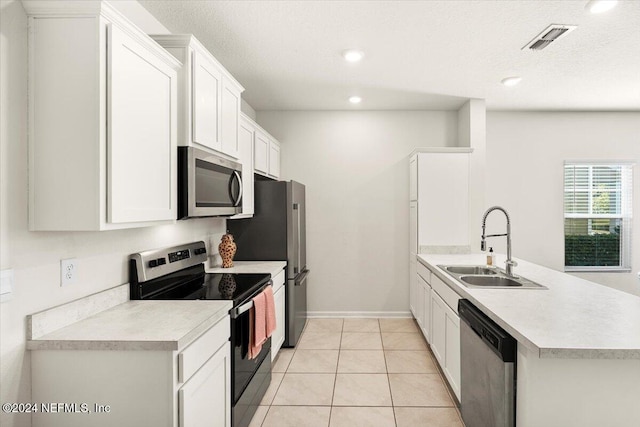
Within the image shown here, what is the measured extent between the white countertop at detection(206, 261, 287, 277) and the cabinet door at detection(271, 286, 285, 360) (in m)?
0.21

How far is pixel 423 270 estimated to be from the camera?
3820mm

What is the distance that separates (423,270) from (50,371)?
10.2 ft

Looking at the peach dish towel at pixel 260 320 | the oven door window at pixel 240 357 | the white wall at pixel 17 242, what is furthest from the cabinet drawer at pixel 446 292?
the white wall at pixel 17 242

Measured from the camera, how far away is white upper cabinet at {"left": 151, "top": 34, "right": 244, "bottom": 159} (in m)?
2.09

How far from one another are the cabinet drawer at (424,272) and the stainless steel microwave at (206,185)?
6.00 ft

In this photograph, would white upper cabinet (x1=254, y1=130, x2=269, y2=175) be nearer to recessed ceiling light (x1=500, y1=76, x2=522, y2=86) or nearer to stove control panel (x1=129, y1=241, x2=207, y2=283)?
stove control panel (x1=129, y1=241, x2=207, y2=283)

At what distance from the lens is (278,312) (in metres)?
3.37

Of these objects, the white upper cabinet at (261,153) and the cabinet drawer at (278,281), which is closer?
the cabinet drawer at (278,281)

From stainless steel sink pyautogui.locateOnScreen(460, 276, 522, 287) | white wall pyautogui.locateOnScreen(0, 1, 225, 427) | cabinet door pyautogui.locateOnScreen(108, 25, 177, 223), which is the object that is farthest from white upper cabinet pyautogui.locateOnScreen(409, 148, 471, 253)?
white wall pyautogui.locateOnScreen(0, 1, 225, 427)

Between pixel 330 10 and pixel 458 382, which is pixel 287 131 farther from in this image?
pixel 458 382

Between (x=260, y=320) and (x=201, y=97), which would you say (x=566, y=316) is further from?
(x=201, y=97)

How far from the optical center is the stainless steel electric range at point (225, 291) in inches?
82.5

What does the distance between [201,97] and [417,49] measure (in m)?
1.68

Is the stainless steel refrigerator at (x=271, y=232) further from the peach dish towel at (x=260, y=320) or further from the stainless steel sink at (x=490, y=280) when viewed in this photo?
the stainless steel sink at (x=490, y=280)
